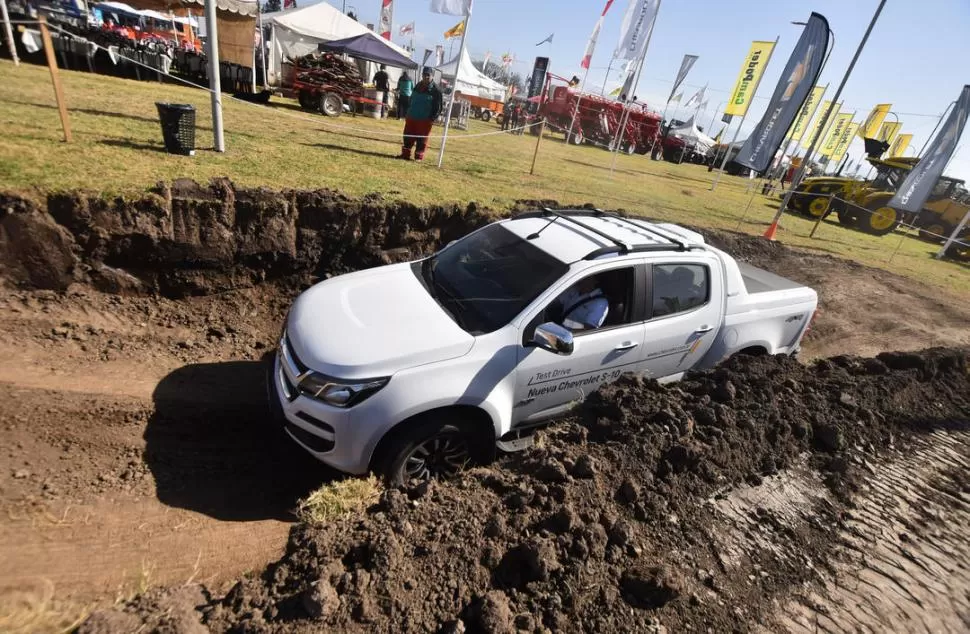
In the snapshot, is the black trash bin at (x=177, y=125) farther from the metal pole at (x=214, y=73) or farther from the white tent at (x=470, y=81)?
the white tent at (x=470, y=81)

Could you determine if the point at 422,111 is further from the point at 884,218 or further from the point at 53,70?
the point at 884,218

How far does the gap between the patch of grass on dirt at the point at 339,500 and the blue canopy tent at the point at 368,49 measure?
1729 centimetres

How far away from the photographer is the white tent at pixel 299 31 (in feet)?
60.5

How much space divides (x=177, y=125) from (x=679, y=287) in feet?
22.8

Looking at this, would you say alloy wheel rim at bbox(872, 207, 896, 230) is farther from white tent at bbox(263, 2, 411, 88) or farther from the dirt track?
white tent at bbox(263, 2, 411, 88)

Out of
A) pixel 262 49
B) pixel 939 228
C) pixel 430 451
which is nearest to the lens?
pixel 430 451

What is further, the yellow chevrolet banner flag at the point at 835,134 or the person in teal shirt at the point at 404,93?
the yellow chevrolet banner flag at the point at 835,134

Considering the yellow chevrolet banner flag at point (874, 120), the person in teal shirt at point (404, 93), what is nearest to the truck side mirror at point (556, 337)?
the person in teal shirt at point (404, 93)

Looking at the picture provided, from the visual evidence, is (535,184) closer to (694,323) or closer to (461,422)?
(694,323)

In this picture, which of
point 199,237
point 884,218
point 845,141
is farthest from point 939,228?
point 199,237

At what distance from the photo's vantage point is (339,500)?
2875 millimetres

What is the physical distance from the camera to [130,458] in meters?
3.66

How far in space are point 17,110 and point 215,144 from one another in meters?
2.98

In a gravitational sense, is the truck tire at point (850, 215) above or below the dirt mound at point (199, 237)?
above
